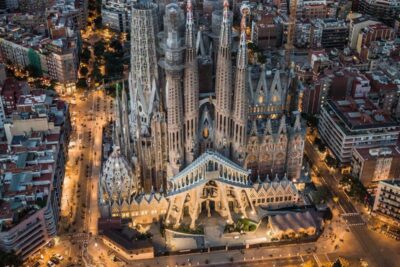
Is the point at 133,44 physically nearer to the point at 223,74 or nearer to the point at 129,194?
the point at 223,74

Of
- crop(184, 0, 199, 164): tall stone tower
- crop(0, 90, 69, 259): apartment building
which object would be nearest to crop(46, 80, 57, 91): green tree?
crop(0, 90, 69, 259): apartment building

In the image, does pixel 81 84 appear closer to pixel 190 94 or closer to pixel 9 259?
pixel 190 94

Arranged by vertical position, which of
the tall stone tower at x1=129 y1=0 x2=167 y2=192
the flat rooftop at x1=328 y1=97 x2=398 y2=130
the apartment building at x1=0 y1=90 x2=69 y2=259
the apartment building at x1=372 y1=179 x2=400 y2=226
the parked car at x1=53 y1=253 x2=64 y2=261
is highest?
the tall stone tower at x1=129 y1=0 x2=167 y2=192

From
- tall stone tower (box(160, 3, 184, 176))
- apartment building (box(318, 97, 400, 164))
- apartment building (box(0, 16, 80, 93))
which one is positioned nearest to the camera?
tall stone tower (box(160, 3, 184, 176))

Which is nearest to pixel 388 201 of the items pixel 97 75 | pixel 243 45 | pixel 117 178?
pixel 243 45

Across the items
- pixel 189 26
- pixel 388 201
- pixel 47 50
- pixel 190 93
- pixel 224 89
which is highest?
pixel 189 26

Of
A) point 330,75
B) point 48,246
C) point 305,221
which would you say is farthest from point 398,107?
point 48,246

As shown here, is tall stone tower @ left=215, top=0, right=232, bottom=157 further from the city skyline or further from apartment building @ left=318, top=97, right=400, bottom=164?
apartment building @ left=318, top=97, right=400, bottom=164
